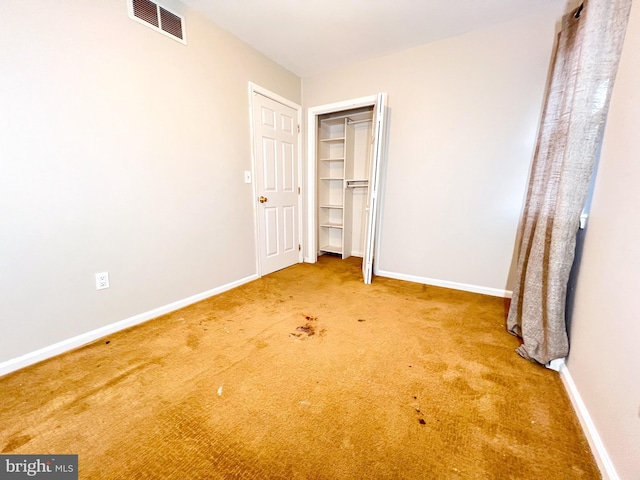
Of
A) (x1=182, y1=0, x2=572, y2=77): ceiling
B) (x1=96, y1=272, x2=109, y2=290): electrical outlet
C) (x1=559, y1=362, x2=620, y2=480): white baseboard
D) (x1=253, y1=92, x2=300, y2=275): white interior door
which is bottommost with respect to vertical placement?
(x1=559, y1=362, x2=620, y2=480): white baseboard

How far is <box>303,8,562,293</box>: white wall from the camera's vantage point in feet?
7.20

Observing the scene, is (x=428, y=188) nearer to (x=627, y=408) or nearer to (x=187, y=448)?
(x=627, y=408)

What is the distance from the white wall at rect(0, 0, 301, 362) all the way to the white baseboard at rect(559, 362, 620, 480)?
8.76ft

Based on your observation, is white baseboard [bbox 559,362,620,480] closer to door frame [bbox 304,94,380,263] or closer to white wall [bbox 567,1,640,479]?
white wall [bbox 567,1,640,479]

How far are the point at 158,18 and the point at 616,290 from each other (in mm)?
3151

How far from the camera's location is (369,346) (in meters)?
1.71

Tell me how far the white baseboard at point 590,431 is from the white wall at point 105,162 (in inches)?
105

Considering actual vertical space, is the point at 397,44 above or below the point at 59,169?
above

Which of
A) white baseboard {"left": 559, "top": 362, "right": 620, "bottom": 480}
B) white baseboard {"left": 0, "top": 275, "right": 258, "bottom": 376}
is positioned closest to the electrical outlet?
white baseboard {"left": 0, "top": 275, "right": 258, "bottom": 376}

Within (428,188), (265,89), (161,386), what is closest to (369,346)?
(161,386)

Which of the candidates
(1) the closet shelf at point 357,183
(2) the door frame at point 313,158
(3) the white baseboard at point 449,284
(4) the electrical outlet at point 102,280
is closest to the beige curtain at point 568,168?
(3) the white baseboard at point 449,284

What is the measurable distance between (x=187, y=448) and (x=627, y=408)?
1.65 metres

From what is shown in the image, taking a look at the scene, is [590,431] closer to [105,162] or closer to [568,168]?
[568,168]

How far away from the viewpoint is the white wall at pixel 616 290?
2.89 ft
